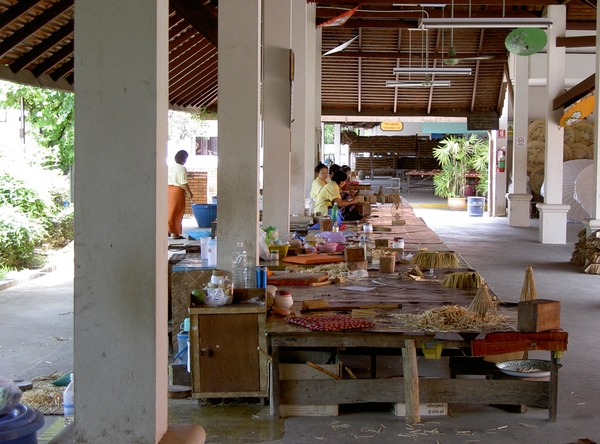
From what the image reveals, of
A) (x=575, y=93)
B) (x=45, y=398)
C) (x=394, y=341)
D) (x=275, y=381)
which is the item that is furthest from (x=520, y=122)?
(x=45, y=398)

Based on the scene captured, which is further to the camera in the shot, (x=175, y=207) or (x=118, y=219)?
(x=175, y=207)

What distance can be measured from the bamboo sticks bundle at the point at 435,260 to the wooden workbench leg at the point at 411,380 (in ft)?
7.73

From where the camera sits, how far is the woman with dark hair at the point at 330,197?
37.6 ft

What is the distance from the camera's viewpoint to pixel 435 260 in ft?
22.3

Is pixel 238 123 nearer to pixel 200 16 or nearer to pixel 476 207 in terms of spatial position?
pixel 200 16

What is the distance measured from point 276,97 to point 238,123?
3.20 metres

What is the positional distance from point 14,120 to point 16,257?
5781 millimetres

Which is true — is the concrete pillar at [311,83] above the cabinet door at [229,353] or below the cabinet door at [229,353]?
above

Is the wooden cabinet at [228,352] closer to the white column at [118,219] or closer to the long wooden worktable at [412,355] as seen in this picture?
the long wooden worktable at [412,355]

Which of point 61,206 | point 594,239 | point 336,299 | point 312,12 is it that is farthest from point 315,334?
point 312,12

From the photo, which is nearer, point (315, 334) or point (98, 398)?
point (98, 398)

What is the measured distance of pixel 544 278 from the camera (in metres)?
10.7

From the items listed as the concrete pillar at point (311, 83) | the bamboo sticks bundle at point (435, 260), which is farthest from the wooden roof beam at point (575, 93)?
the bamboo sticks bundle at point (435, 260)

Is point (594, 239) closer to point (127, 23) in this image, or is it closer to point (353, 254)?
point (353, 254)
